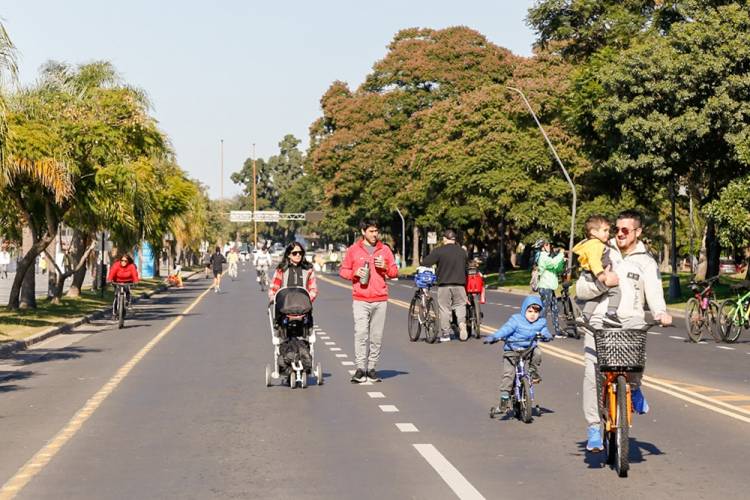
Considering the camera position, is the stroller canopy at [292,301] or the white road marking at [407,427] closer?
the white road marking at [407,427]

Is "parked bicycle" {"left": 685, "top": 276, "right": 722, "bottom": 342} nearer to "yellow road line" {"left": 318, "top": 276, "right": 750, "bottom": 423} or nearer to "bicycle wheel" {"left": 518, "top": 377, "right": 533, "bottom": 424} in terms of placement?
"yellow road line" {"left": 318, "top": 276, "right": 750, "bottom": 423}

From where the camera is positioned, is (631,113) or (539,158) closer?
(631,113)

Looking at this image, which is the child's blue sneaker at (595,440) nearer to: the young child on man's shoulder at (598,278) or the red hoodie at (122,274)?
the young child on man's shoulder at (598,278)

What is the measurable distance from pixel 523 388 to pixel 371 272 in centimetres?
389

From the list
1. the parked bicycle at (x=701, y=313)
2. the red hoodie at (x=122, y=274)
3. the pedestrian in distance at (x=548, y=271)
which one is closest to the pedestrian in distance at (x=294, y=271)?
the pedestrian in distance at (x=548, y=271)

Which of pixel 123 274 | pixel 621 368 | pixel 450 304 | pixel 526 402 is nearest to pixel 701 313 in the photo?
pixel 450 304

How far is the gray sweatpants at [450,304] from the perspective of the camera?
23219 mm

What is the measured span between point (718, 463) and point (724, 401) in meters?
4.50

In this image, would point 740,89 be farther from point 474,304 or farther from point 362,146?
point 362,146

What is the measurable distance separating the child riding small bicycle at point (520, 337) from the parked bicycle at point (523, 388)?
0.11 feet

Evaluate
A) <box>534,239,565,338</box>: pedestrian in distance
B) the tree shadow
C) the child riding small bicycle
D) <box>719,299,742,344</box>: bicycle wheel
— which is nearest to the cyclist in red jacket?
<box>534,239,565,338</box>: pedestrian in distance

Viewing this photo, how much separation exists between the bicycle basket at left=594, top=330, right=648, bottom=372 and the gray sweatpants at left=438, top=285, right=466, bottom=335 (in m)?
13.8

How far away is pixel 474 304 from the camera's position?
2439 centimetres

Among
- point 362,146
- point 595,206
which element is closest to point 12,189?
point 595,206
